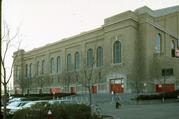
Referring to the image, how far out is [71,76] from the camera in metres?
91.0

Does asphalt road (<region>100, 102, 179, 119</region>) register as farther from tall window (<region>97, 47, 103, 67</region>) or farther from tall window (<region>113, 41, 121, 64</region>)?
tall window (<region>97, 47, 103, 67</region>)

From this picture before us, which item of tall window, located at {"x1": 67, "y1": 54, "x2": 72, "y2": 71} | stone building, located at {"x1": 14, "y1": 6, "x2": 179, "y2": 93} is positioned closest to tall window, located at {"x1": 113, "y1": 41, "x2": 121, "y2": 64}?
stone building, located at {"x1": 14, "y1": 6, "x2": 179, "y2": 93}

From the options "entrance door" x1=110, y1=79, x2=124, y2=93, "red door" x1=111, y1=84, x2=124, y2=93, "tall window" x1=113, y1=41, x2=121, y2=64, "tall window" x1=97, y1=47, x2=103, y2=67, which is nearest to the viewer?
"red door" x1=111, y1=84, x2=124, y2=93

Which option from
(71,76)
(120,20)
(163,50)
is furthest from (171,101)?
(71,76)

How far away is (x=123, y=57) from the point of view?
252 ft

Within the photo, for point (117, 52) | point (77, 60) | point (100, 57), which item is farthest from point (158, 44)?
point (77, 60)

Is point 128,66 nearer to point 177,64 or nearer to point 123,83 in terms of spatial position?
point 123,83

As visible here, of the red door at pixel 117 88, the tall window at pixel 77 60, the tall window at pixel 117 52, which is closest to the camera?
the red door at pixel 117 88

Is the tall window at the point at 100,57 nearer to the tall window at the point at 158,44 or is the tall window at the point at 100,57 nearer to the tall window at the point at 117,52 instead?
the tall window at the point at 117,52

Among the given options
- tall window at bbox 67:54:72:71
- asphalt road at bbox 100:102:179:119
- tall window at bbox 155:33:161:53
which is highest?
tall window at bbox 155:33:161:53

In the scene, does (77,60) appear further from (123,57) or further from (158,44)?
(158,44)

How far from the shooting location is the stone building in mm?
73750

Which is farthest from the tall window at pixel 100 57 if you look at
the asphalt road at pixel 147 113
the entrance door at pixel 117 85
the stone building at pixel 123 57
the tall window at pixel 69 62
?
the asphalt road at pixel 147 113

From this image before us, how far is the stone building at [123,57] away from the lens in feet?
242
